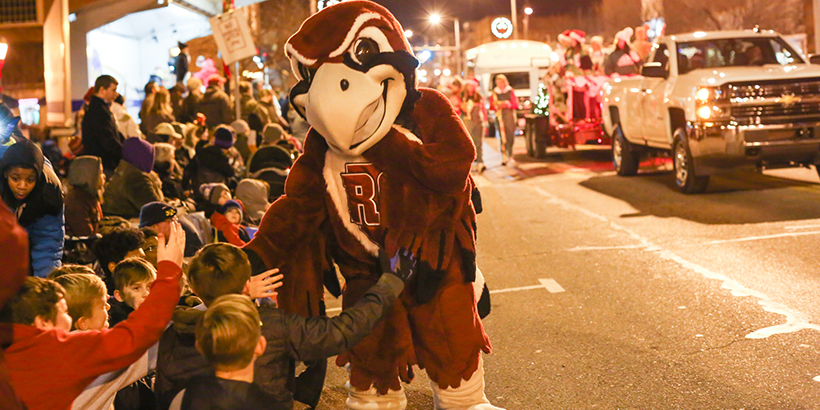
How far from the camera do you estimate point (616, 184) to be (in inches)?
552

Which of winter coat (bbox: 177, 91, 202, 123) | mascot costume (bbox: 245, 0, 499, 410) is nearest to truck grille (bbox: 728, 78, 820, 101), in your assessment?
mascot costume (bbox: 245, 0, 499, 410)

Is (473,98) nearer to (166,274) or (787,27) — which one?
(166,274)

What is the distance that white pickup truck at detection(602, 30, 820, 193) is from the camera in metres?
11.3

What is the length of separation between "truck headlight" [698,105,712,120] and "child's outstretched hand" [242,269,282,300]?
8694 millimetres

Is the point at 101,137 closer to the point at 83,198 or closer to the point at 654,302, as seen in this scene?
the point at 83,198

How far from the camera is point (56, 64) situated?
50.3 feet

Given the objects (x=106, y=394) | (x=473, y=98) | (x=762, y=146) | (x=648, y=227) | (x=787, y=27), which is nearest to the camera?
(x=106, y=394)

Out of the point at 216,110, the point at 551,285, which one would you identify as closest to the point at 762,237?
the point at 551,285

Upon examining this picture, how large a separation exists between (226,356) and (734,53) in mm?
11068

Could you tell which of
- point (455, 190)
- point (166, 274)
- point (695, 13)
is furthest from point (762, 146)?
point (695, 13)

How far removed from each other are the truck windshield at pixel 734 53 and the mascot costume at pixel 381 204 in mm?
9280

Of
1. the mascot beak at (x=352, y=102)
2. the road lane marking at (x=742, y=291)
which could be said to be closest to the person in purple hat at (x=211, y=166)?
the road lane marking at (x=742, y=291)

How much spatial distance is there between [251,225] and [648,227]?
4.19 metres

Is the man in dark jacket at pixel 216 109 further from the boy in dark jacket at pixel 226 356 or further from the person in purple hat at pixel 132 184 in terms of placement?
the boy in dark jacket at pixel 226 356
